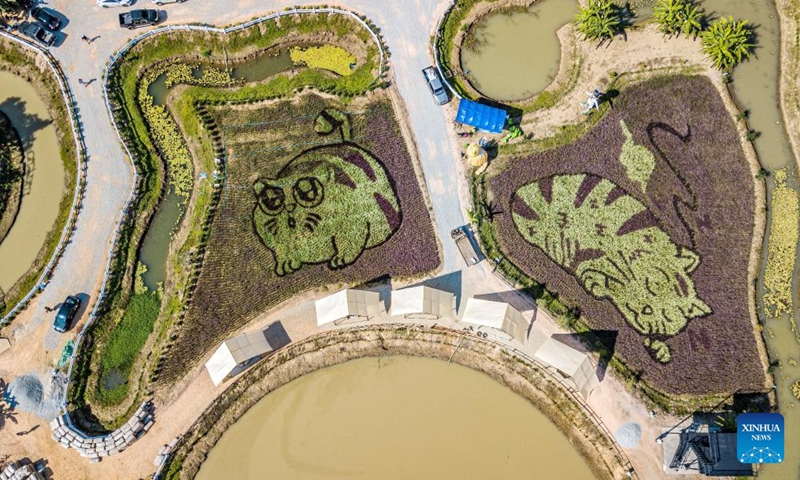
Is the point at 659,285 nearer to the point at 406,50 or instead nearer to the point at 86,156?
the point at 406,50

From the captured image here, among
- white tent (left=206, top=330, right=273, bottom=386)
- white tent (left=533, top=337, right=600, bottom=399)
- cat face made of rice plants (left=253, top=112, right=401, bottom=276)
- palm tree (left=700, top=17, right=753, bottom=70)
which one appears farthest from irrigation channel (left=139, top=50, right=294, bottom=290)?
palm tree (left=700, top=17, right=753, bottom=70)

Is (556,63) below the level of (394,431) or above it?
above

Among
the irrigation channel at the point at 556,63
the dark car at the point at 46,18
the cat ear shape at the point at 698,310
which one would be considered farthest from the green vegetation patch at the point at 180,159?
the cat ear shape at the point at 698,310

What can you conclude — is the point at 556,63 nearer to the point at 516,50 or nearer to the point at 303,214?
the point at 516,50

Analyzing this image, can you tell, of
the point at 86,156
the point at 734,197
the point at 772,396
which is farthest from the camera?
the point at 86,156

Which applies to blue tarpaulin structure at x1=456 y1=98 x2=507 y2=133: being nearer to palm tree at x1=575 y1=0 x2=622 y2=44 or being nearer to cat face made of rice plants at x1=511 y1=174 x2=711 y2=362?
cat face made of rice plants at x1=511 y1=174 x2=711 y2=362

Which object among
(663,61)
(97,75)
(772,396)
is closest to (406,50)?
(663,61)

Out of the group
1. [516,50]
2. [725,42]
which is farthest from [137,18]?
[725,42]
